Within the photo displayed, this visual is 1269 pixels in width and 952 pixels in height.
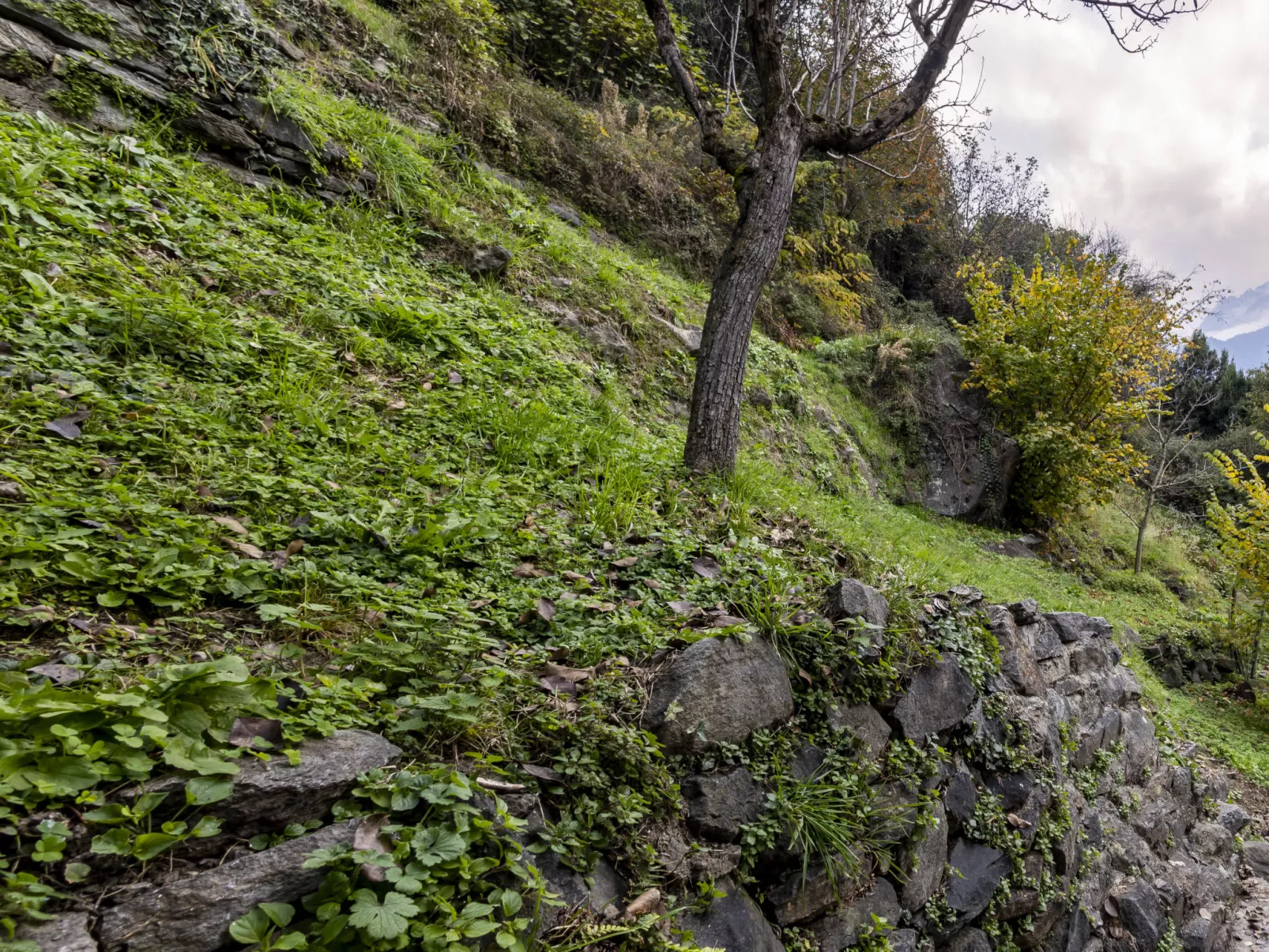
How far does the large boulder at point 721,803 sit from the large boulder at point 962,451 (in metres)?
11.1

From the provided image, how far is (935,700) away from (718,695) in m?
1.88

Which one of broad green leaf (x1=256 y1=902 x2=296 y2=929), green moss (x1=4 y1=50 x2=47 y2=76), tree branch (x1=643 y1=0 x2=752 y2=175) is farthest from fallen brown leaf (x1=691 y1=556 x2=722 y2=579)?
green moss (x1=4 y1=50 x2=47 y2=76)

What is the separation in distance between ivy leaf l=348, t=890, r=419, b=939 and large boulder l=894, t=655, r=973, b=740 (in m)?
2.94

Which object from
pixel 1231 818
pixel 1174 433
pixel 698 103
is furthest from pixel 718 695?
pixel 1174 433

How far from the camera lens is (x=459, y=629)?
8.32 ft

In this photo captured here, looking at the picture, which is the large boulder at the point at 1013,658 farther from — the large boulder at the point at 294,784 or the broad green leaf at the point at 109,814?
the broad green leaf at the point at 109,814

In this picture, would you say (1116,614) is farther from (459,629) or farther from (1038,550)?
(459,629)

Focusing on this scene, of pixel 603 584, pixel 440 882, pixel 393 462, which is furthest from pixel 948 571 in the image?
pixel 440 882

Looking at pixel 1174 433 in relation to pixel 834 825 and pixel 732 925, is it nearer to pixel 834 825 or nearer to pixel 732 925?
pixel 834 825

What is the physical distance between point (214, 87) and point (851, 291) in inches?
525

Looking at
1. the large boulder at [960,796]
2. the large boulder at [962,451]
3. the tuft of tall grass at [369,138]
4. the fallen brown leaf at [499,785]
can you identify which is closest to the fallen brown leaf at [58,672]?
the fallen brown leaf at [499,785]

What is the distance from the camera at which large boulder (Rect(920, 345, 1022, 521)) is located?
1270 cm

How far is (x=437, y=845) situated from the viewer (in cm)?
168

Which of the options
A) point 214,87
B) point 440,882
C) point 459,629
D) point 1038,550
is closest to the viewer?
point 440,882
